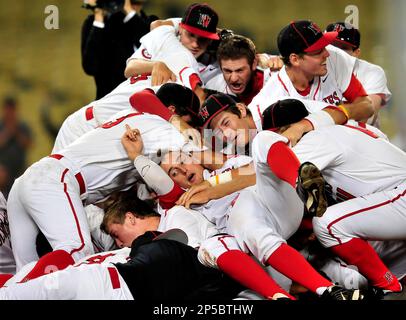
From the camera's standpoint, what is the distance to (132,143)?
3.38 m

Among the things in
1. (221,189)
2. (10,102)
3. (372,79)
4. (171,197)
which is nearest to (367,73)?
(372,79)

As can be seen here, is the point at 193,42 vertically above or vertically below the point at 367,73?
above

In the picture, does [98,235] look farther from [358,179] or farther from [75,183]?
[358,179]

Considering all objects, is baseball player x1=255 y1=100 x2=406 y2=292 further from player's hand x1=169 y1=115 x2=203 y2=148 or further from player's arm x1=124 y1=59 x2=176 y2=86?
player's arm x1=124 y1=59 x2=176 y2=86

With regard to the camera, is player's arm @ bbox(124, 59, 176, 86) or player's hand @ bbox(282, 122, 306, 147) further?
player's arm @ bbox(124, 59, 176, 86)

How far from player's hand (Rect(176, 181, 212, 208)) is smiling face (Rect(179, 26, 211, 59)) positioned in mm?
975

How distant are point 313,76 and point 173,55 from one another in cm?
69

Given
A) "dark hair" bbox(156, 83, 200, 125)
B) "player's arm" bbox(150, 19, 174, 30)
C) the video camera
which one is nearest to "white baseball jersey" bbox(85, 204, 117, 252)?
"dark hair" bbox(156, 83, 200, 125)

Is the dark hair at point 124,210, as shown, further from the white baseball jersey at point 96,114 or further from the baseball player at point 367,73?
the baseball player at point 367,73

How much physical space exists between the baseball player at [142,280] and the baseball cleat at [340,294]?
331mm

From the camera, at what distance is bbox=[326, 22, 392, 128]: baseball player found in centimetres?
391

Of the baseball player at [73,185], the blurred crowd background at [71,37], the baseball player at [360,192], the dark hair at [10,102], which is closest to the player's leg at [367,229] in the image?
the baseball player at [360,192]

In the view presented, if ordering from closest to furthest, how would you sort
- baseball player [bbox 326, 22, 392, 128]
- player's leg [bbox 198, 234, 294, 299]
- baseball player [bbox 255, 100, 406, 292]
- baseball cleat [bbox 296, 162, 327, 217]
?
baseball cleat [bbox 296, 162, 327, 217], player's leg [bbox 198, 234, 294, 299], baseball player [bbox 255, 100, 406, 292], baseball player [bbox 326, 22, 392, 128]

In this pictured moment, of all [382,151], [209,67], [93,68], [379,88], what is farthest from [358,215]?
[93,68]
